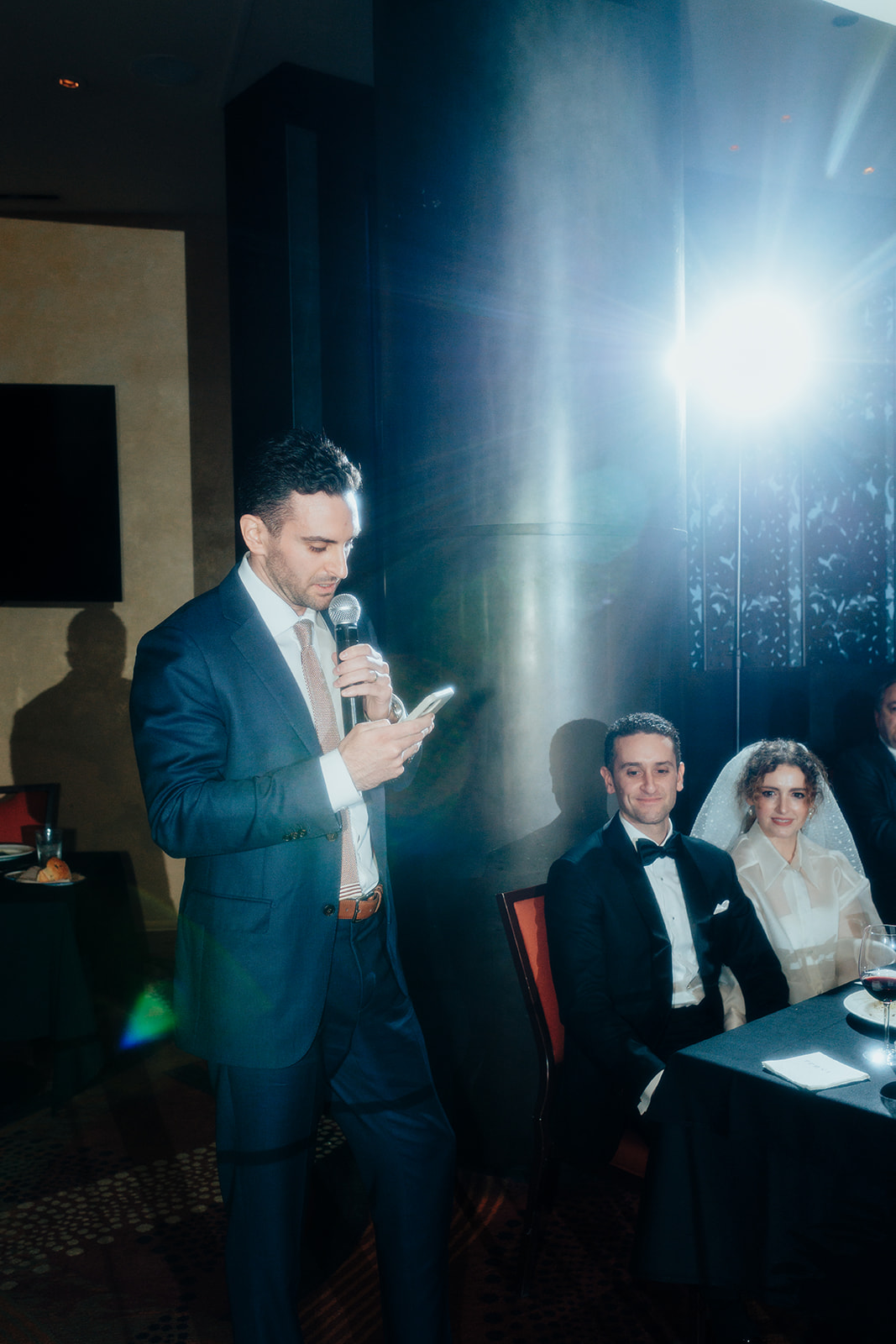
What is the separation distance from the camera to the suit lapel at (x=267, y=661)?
1680mm

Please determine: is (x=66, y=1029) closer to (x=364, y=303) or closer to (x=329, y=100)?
(x=364, y=303)

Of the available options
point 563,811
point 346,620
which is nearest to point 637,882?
point 563,811

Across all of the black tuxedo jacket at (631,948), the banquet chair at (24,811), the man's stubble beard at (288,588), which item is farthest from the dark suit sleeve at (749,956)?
the banquet chair at (24,811)

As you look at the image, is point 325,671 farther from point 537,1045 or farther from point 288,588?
point 537,1045

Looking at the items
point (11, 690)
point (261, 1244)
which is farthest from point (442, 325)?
Result: point (11, 690)

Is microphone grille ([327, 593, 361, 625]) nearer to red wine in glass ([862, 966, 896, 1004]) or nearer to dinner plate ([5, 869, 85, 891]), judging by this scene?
red wine in glass ([862, 966, 896, 1004])

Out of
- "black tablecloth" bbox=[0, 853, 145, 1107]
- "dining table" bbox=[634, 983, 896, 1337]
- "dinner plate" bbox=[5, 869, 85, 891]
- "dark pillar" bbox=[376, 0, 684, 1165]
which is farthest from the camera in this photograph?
"dinner plate" bbox=[5, 869, 85, 891]

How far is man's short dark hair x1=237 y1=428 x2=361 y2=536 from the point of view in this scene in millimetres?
1672

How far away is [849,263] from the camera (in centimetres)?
462

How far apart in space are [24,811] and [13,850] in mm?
296

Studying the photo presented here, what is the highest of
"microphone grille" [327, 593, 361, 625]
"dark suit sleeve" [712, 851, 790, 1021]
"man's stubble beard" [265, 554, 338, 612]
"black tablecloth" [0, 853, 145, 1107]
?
"man's stubble beard" [265, 554, 338, 612]

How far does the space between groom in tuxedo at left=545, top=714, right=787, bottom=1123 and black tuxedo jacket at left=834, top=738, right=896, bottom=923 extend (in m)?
1.46

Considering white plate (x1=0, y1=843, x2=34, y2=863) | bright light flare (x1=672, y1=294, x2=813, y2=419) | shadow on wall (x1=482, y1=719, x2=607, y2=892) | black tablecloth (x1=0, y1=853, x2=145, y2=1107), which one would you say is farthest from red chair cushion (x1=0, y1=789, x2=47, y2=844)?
bright light flare (x1=672, y1=294, x2=813, y2=419)

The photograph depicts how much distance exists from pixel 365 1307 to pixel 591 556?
1.92 m
